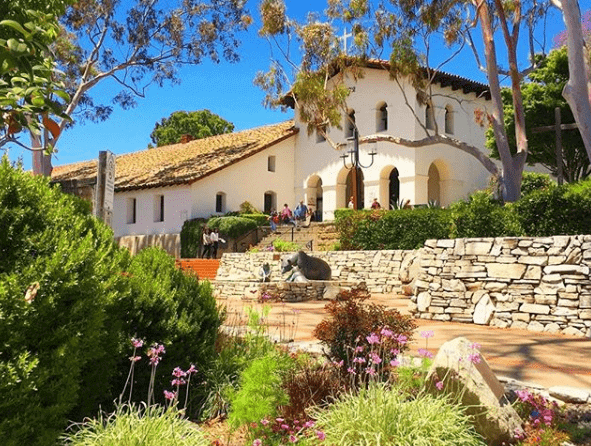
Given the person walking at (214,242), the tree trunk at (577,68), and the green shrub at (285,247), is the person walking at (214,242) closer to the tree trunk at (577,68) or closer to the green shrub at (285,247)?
the green shrub at (285,247)

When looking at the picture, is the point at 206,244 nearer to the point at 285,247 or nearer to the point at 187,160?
the point at 285,247

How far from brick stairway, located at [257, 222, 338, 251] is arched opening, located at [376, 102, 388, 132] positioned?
6.63 meters

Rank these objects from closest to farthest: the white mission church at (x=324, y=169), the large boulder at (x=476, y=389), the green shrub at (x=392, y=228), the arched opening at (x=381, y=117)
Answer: the large boulder at (x=476, y=389), the green shrub at (x=392, y=228), the white mission church at (x=324, y=169), the arched opening at (x=381, y=117)

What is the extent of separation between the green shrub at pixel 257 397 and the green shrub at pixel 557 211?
299 inches

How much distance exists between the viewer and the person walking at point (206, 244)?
80.8 feet

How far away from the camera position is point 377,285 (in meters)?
16.3

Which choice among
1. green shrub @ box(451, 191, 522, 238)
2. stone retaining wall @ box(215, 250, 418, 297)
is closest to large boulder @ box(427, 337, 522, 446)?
green shrub @ box(451, 191, 522, 238)

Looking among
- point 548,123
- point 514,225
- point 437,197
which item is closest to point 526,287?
point 514,225

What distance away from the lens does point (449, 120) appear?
27797mm

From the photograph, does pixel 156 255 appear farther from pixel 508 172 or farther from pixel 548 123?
pixel 548 123

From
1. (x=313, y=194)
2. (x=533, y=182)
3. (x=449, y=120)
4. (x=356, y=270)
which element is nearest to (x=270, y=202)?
(x=313, y=194)

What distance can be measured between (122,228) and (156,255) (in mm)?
27222

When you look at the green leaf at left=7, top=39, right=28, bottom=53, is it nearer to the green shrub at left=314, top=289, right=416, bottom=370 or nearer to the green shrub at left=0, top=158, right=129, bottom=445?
the green shrub at left=0, top=158, right=129, bottom=445

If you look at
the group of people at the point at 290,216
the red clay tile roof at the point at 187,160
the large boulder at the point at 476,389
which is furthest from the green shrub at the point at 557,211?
the red clay tile roof at the point at 187,160
